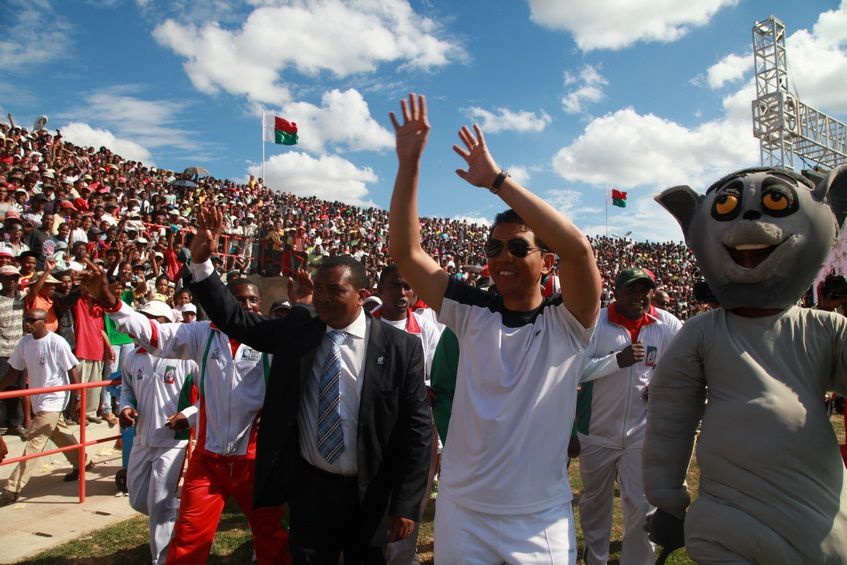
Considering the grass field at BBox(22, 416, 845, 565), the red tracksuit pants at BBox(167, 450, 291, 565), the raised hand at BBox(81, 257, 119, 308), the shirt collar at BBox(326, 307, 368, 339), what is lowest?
the grass field at BBox(22, 416, 845, 565)

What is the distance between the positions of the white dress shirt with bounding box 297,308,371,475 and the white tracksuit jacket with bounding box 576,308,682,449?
156 centimetres

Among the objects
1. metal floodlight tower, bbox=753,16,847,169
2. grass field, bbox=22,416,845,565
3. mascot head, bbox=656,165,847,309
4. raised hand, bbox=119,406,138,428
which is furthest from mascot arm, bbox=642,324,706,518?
metal floodlight tower, bbox=753,16,847,169

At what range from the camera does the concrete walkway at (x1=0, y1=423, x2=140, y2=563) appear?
14.3 feet

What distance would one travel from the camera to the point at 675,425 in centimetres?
208

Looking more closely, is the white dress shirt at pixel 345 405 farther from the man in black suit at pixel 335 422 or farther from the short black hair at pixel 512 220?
the short black hair at pixel 512 220

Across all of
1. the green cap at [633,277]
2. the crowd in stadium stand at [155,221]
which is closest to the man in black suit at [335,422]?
the crowd in stadium stand at [155,221]

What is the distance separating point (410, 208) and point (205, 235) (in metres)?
1.14

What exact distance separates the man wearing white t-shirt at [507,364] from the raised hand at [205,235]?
3.39ft

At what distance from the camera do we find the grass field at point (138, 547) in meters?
4.09

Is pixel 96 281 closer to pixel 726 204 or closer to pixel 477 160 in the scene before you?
pixel 477 160

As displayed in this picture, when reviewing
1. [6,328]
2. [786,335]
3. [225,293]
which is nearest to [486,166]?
[786,335]

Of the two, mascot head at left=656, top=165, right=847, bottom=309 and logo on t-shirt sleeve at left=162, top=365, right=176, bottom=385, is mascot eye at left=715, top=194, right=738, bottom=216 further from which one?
logo on t-shirt sleeve at left=162, top=365, right=176, bottom=385

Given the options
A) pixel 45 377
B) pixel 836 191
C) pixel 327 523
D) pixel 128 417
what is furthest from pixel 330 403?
pixel 45 377

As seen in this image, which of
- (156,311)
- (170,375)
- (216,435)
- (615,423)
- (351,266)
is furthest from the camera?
(170,375)
